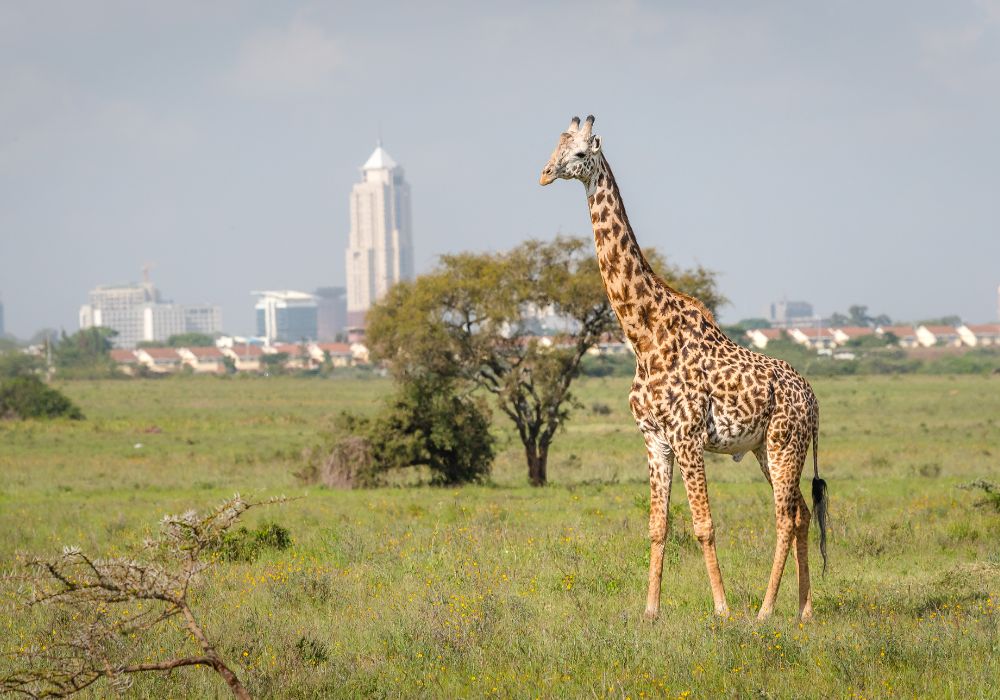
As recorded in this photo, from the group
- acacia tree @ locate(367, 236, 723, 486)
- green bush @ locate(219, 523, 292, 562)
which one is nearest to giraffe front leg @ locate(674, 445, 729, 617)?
green bush @ locate(219, 523, 292, 562)

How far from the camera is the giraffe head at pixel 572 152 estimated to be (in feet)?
40.4

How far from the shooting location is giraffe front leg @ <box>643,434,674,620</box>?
12.4 meters

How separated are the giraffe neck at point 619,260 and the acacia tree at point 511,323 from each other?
16.0 meters

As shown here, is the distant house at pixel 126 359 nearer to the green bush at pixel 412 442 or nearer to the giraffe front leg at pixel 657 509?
the green bush at pixel 412 442

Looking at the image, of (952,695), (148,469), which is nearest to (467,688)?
(952,695)

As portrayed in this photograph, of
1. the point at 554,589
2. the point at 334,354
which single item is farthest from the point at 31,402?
the point at 334,354

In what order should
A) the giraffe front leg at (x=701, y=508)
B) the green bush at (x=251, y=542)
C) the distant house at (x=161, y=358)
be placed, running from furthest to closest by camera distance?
the distant house at (x=161, y=358), the green bush at (x=251, y=542), the giraffe front leg at (x=701, y=508)

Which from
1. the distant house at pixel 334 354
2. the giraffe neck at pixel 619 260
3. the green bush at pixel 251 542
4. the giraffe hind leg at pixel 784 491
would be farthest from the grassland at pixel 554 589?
the distant house at pixel 334 354

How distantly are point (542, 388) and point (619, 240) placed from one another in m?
17.3

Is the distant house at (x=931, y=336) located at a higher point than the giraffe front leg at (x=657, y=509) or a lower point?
higher

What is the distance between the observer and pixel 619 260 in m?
12.9

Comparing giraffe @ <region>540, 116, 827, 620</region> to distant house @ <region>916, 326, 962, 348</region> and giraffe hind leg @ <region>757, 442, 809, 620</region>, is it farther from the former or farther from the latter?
distant house @ <region>916, 326, 962, 348</region>

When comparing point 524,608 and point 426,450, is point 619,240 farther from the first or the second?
point 426,450

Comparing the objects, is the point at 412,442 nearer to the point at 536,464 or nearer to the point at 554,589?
the point at 536,464
